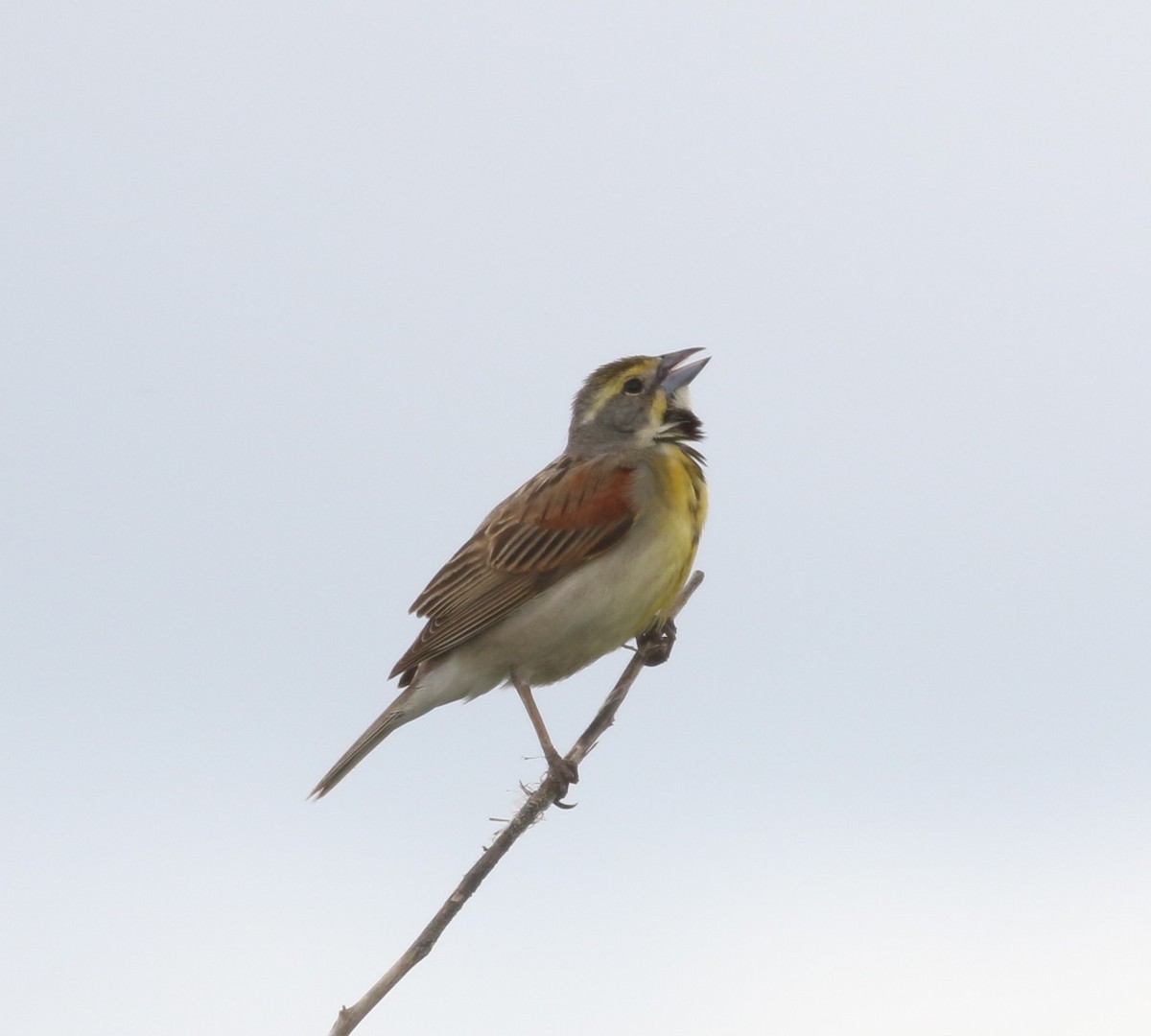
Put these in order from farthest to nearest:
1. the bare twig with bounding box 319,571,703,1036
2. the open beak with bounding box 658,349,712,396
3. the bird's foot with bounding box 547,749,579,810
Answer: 1. the open beak with bounding box 658,349,712,396
2. the bird's foot with bounding box 547,749,579,810
3. the bare twig with bounding box 319,571,703,1036

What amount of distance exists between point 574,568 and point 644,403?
127 centimetres

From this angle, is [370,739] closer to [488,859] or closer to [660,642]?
[660,642]

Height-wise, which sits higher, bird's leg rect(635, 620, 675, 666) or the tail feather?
bird's leg rect(635, 620, 675, 666)

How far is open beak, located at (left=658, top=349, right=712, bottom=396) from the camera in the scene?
433 inches

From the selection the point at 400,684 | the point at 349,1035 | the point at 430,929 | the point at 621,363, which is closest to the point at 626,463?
the point at 621,363

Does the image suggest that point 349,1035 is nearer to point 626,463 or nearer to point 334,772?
point 334,772

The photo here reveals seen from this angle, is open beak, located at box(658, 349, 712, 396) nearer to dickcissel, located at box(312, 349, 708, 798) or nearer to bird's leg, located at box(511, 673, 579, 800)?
dickcissel, located at box(312, 349, 708, 798)

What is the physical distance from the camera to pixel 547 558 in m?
10.7

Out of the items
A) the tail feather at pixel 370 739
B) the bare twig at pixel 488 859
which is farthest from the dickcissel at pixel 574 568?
the bare twig at pixel 488 859

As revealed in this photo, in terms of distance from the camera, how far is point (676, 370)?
11.1 metres

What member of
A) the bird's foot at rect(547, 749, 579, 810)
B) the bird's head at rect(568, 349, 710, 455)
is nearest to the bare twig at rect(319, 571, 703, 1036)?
the bird's foot at rect(547, 749, 579, 810)

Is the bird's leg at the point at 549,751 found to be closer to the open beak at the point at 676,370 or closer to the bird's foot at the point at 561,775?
the bird's foot at the point at 561,775

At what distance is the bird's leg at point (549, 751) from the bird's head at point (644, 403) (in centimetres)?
160

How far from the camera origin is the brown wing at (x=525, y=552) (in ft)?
34.6
